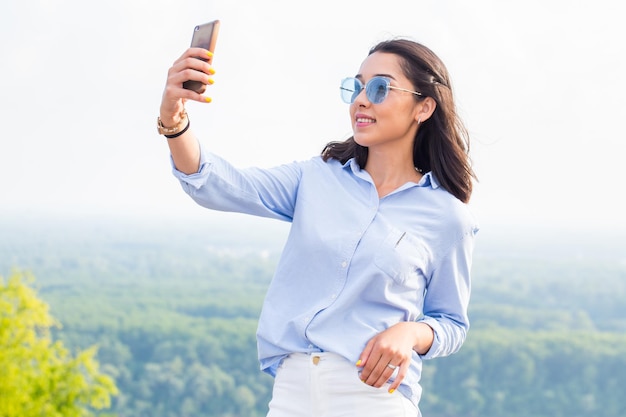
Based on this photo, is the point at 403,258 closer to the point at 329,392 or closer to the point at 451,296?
the point at 451,296

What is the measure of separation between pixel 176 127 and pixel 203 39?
0.15 metres

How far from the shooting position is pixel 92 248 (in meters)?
49.4

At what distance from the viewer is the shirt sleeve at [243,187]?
1514mm

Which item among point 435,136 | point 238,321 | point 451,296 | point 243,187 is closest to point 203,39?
point 243,187

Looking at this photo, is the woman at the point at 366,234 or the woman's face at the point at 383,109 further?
the woman's face at the point at 383,109

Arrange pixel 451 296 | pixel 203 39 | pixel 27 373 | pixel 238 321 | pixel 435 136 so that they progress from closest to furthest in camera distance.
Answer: pixel 203 39, pixel 451 296, pixel 435 136, pixel 27 373, pixel 238 321

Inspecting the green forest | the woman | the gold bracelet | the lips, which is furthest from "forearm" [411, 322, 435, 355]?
the green forest

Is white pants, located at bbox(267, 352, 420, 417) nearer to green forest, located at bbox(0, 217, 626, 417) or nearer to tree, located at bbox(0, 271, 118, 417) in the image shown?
tree, located at bbox(0, 271, 118, 417)

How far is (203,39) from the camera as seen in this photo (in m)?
1.43

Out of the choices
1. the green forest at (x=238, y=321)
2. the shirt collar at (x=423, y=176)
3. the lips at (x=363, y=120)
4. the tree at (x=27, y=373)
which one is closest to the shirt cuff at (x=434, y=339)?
the shirt collar at (x=423, y=176)

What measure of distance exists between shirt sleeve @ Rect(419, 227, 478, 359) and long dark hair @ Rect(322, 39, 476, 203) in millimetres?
117

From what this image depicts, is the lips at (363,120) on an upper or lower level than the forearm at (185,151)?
upper

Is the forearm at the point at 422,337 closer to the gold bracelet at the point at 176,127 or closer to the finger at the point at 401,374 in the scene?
the finger at the point at 401,374

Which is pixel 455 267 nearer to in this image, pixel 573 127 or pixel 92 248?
pixel 92 248
